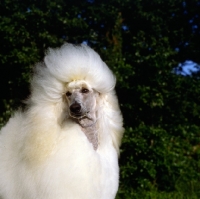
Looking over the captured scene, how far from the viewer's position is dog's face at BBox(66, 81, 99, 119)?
2566 millimetres

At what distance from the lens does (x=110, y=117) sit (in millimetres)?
2867

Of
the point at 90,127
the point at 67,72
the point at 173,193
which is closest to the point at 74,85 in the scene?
the point at 67,72

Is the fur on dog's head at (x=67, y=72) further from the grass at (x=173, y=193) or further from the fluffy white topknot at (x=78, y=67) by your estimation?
the grass at (x=173, y=193)

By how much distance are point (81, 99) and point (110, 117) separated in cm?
34

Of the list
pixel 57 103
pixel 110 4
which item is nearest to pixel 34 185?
pixel 57 103

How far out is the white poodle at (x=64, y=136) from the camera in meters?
2.56

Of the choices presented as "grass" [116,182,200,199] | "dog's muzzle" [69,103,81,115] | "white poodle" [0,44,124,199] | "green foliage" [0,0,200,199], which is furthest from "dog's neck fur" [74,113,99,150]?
"green foliage" [0,0,200,199]

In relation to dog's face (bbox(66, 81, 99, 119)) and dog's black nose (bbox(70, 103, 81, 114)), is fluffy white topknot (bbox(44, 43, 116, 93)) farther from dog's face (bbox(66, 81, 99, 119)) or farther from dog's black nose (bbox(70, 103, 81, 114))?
dog's black nose (bbox(70, 103, 81, 114))

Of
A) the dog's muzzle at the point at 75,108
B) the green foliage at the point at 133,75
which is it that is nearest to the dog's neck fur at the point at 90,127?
the dog's muzzle at the point at 75,108

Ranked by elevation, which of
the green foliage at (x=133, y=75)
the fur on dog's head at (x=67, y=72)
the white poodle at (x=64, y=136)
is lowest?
the white poodle at (x=64, y=136)

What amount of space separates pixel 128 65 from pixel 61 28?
1.65 metres

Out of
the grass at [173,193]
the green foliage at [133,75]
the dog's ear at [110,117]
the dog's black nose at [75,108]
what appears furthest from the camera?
the green foliage at [133,75]

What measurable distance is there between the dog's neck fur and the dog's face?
0.02 m

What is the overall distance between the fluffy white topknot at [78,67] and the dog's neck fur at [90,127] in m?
0.20
